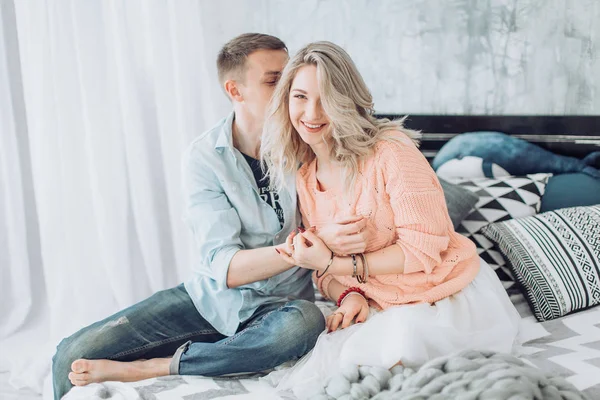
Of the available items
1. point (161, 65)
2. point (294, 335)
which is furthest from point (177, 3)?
point (294, 335)

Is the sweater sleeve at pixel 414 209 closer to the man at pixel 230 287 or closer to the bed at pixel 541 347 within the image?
the man at pixel 230 287

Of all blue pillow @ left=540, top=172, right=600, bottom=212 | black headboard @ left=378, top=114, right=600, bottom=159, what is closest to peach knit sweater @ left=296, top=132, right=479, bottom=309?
blue pillow @ left=540, top=172, right=600, bottom=212

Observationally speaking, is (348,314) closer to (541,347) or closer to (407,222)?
(407,222)

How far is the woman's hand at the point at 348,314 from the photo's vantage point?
1.63 meters

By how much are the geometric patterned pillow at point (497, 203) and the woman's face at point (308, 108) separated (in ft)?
2.28

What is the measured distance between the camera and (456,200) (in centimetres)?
204

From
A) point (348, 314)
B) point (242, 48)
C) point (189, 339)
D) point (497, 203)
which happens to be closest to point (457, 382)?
point (348, 314)

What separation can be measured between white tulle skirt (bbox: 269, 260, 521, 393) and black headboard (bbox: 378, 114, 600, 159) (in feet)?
2.88

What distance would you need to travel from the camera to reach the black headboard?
232cm

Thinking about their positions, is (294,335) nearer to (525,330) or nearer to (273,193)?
(273,193)

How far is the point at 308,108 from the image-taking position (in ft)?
5.34

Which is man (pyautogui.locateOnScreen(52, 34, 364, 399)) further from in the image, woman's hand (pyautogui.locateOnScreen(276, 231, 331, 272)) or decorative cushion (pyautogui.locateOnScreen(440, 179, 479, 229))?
decorative cushion (pyautogui.locateOnScreen(440, 179, 479, 229))

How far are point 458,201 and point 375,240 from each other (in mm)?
492

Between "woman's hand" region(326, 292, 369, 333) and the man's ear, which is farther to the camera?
the man's ear
